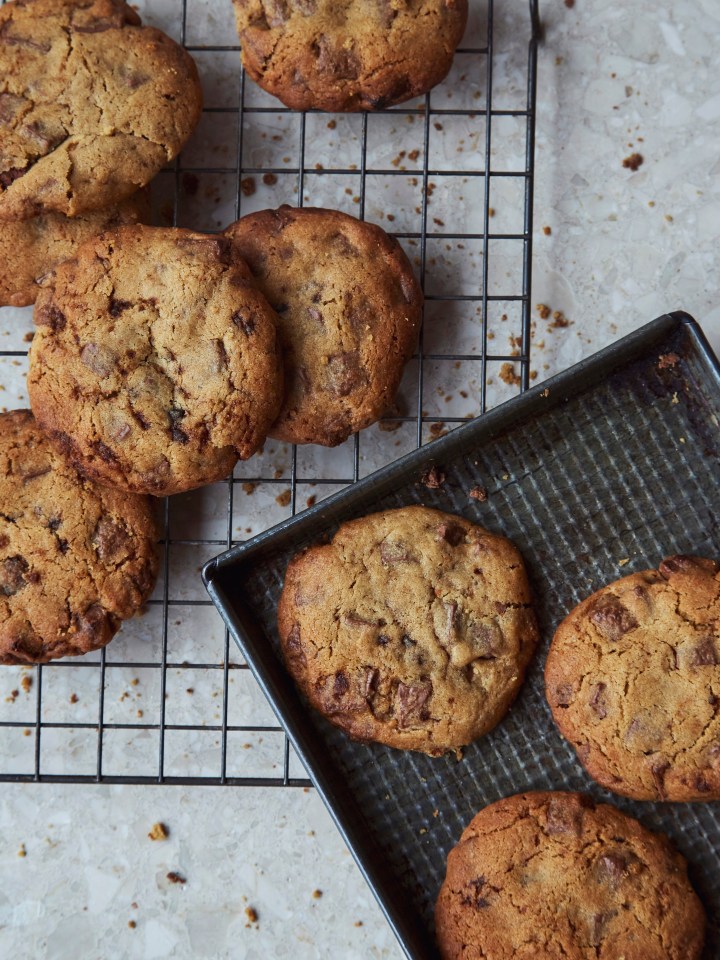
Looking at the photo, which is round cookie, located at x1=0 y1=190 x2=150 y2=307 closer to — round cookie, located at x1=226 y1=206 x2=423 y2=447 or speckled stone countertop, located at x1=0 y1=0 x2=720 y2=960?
round cookie, located at x1=226 y1=206 x2=423 y2=447

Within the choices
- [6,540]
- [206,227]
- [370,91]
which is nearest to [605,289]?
[370,91]

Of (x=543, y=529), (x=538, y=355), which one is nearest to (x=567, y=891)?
(x=543, y=529)

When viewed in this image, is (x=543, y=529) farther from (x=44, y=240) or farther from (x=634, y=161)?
(x=44, y=240)

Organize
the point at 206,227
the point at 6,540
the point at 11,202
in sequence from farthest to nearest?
the point at 206,227, the point at 6,540, the point at 11,202

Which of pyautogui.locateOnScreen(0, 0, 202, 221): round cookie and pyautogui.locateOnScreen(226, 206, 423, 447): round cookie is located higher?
pyautogui.locateOnScreen(0, 0, 202, 221): round cookie

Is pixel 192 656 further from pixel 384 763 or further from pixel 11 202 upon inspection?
pixel 11 202

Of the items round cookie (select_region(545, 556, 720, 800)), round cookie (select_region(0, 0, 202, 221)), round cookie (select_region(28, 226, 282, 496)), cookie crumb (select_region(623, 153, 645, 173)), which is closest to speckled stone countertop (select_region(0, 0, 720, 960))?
cookie crumb (select_region(623, 153, 645, 173))
